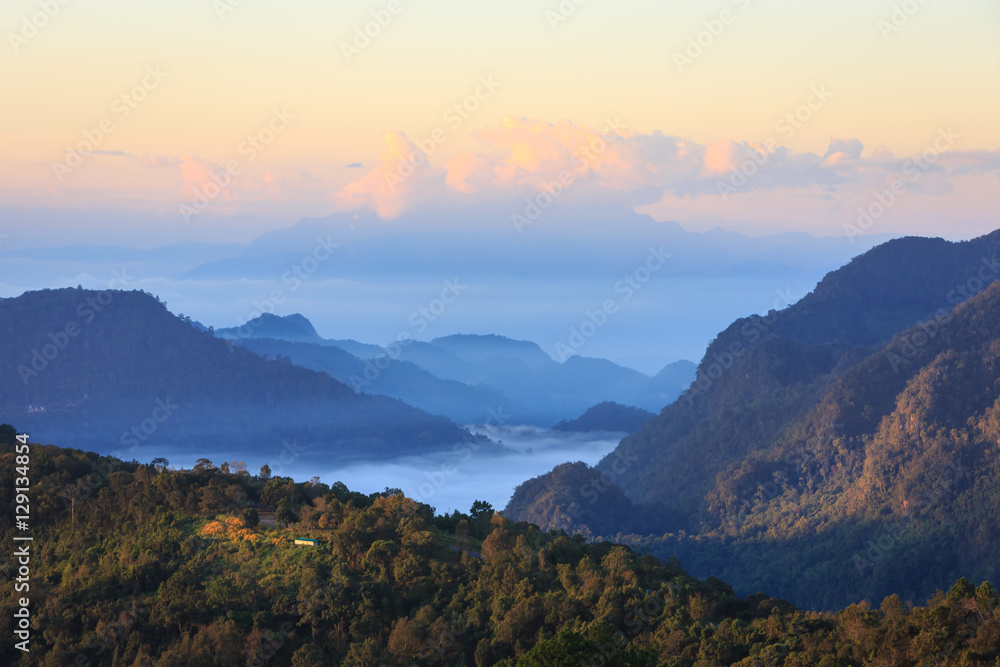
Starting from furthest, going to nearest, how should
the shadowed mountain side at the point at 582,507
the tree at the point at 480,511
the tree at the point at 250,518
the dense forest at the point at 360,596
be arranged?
the shadowed mountain side at the point at 582,507 < the tree at the point at 480,511 < the tree at the point at 250,518 < the dense forest at the point at 360,596

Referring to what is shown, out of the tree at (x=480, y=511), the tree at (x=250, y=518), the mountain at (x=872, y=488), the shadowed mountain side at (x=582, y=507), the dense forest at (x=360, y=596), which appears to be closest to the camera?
the dense forest at (x=360, y=596)

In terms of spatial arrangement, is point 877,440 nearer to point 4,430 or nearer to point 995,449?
point 995,449

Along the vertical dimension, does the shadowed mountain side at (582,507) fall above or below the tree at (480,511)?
above

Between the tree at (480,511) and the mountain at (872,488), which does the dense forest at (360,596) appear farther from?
the mountain at (872,488)

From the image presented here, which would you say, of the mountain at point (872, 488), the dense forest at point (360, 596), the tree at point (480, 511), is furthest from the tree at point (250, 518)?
the mountain at point (872, 488)

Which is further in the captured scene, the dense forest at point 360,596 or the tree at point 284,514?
the tree at point 284,514

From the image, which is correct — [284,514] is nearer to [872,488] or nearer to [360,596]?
[360,596]

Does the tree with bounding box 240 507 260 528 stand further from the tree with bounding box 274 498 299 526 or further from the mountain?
the mountain

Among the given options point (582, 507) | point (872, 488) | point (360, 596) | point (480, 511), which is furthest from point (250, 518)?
point (872, 488)

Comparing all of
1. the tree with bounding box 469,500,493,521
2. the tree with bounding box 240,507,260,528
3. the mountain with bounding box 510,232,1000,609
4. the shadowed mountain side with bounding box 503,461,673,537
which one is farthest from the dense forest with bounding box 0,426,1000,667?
the shadowed mountain side with bounding box 503,461,673,537
